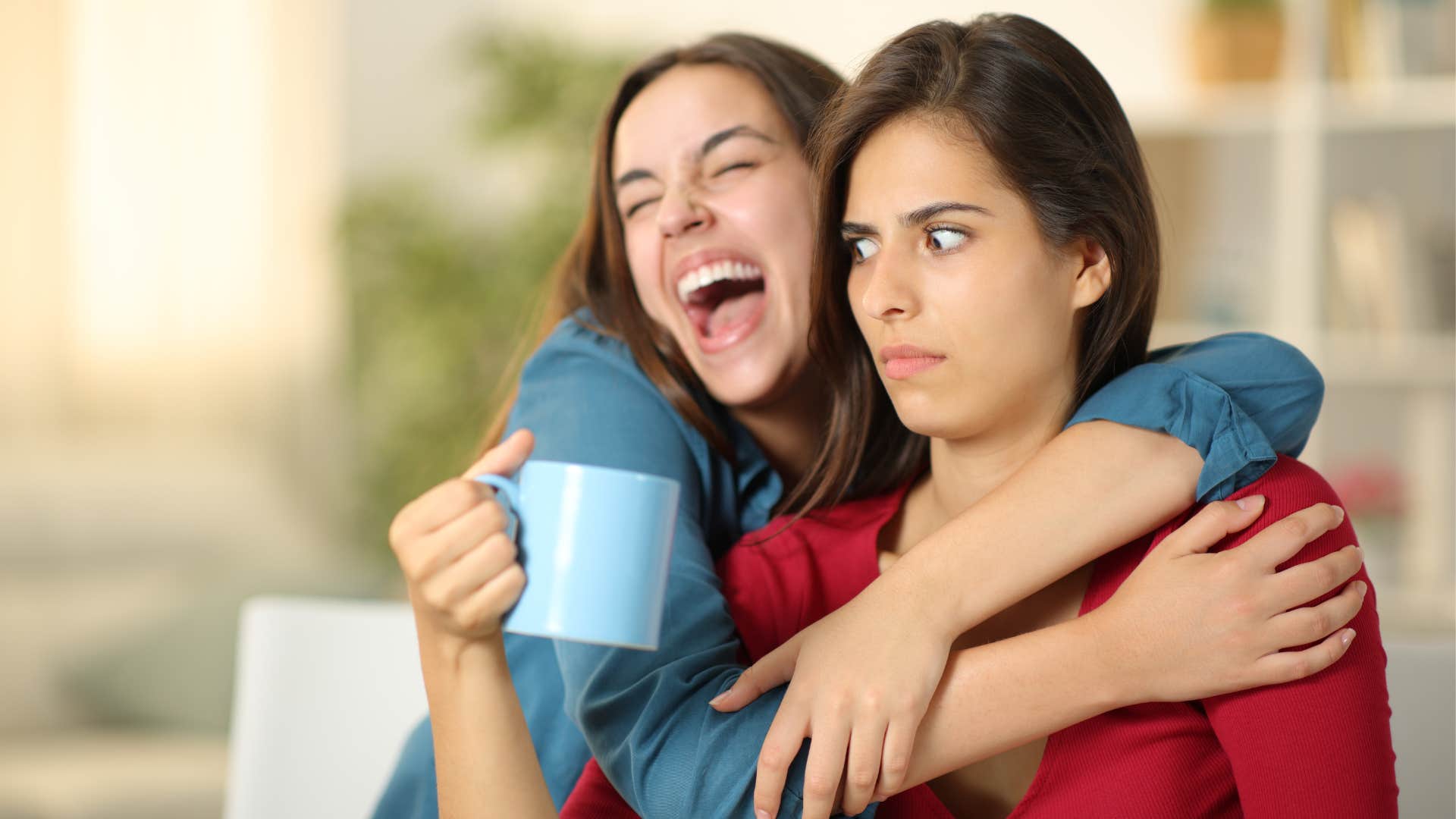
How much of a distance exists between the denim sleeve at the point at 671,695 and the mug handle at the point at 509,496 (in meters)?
0.23

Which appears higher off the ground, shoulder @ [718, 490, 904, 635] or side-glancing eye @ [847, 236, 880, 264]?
side-glancing eye @ [847, 236, 880, 264]

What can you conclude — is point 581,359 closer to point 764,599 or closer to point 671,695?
point 764,599

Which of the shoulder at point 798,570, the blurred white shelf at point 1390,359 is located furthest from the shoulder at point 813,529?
the blurred white shelf at point 1390,359

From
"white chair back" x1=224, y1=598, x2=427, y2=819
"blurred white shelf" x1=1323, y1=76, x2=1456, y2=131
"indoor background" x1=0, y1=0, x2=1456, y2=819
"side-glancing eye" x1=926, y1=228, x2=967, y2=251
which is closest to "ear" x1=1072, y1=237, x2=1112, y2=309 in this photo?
"side-glancing eye" x1=926, y1=228, x2=967, y2=251

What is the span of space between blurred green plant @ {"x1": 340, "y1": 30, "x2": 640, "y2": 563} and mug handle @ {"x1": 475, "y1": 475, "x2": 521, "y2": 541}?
2819 millimetres

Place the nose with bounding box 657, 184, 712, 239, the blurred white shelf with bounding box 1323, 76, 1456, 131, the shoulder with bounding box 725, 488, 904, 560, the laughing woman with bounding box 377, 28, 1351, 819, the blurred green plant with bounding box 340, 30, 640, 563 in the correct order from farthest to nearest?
the blurred green plant with bounding box 340, 30, 640, 563
the blurred white shelf with bounding box 1323, 76, 1456, 131
the nose with bounding box 657, 184, 712, 239
the shoulder with bounding box 725, 488, 904, 560
the laughing woman with bounding box 377, 28, 1351, 819

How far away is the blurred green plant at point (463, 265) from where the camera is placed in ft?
11.9

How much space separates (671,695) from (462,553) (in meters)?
0.28

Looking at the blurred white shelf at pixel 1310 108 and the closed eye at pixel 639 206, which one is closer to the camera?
the closed eye at pixel 639 206

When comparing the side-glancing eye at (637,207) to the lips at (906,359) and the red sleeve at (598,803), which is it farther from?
the red sleeve at (598,803)

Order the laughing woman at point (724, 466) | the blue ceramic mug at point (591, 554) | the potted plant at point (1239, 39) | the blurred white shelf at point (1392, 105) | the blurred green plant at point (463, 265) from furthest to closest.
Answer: the blurred green plant at point (463, 265), the potted plant at point (1239, 39), the blurred white shelf at point (1392, 105), the laughing woman at point (724, 466), the blue ceramic mug at point (591, 554)

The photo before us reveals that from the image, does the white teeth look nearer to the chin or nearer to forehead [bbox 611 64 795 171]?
forehead [bbox 611 64 795 171]

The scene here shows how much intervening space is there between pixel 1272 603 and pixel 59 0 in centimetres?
380

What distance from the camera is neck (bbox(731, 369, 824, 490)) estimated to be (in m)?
1.42
